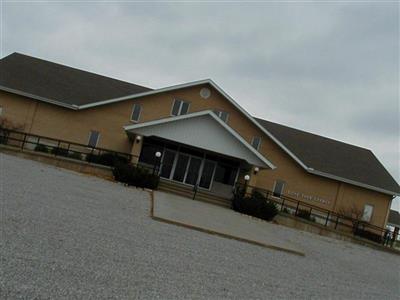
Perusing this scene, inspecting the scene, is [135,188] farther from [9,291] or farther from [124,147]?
[9,291]

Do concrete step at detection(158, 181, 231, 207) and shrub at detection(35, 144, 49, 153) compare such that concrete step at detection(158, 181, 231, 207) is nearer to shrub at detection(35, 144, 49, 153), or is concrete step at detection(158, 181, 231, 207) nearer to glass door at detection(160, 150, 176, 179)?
glass door at detection(160, 150, 176, 179)

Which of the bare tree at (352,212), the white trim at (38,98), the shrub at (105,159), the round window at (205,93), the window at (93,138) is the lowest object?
the shrub at (105,159)

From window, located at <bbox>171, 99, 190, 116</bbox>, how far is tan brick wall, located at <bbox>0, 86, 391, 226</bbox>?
10.6 inches

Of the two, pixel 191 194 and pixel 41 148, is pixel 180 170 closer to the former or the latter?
pixel 191 194

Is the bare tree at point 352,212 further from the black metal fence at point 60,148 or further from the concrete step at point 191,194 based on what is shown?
the black metal fence at point 60,148

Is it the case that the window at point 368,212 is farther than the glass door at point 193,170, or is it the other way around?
the window at point 368,212

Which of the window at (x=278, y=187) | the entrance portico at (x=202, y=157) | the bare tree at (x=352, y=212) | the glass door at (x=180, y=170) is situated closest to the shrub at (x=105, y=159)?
the entrance portico at (x=202, y=157)

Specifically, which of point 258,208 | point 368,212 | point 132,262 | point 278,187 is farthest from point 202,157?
point 132,262

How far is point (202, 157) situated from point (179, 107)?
12.5 feet

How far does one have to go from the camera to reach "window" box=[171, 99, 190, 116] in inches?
1110

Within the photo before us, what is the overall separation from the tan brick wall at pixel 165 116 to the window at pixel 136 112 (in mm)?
267

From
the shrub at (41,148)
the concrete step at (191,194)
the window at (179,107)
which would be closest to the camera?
the concrete step at (191,194)

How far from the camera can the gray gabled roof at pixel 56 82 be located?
89.1 feet

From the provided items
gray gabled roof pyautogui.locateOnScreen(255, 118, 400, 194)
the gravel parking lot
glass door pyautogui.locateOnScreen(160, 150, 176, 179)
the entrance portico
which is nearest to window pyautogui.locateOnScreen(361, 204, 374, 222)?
gray gabled roof pyautogui.locateOnScreen(255, 118, 400, 194)
